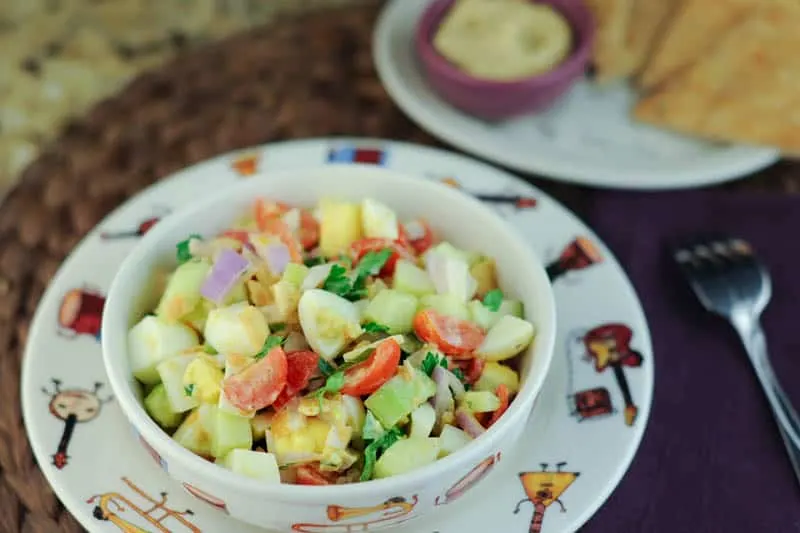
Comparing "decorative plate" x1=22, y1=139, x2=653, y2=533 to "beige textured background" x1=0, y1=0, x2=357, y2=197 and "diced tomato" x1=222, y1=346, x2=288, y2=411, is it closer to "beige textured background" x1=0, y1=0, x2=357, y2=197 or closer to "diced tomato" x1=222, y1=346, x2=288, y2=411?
"diced tomato" x1=222, y1=346, x2=288, y2=411

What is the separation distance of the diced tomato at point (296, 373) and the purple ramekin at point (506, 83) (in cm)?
66

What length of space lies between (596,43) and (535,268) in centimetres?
68

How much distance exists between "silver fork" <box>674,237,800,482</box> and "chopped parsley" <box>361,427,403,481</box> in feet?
1.75

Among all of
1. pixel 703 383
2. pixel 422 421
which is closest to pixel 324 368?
pixel 422 421

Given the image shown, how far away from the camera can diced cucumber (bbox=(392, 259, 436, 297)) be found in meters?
1.14

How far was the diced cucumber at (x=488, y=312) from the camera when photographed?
1129mm

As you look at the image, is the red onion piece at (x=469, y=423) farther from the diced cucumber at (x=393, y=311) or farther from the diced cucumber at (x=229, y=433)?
the diced cucumber at (x=229, y=433)

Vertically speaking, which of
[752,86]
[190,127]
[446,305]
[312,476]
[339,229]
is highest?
[752,86]

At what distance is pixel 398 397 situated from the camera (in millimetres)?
999

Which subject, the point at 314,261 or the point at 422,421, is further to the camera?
the point at 314,261

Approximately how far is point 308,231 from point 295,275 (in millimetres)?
130

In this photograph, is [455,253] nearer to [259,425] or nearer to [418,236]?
[418,236]

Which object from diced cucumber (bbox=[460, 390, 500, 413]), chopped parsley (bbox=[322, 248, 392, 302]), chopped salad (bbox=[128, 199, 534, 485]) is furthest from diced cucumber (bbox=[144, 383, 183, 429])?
diced cucumber (bbox=[460, 390, 500, 413])

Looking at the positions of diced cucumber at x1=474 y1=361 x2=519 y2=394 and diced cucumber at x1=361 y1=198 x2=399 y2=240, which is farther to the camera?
diced cucumber at x1=361 y1=198 x2=399 y2=240
